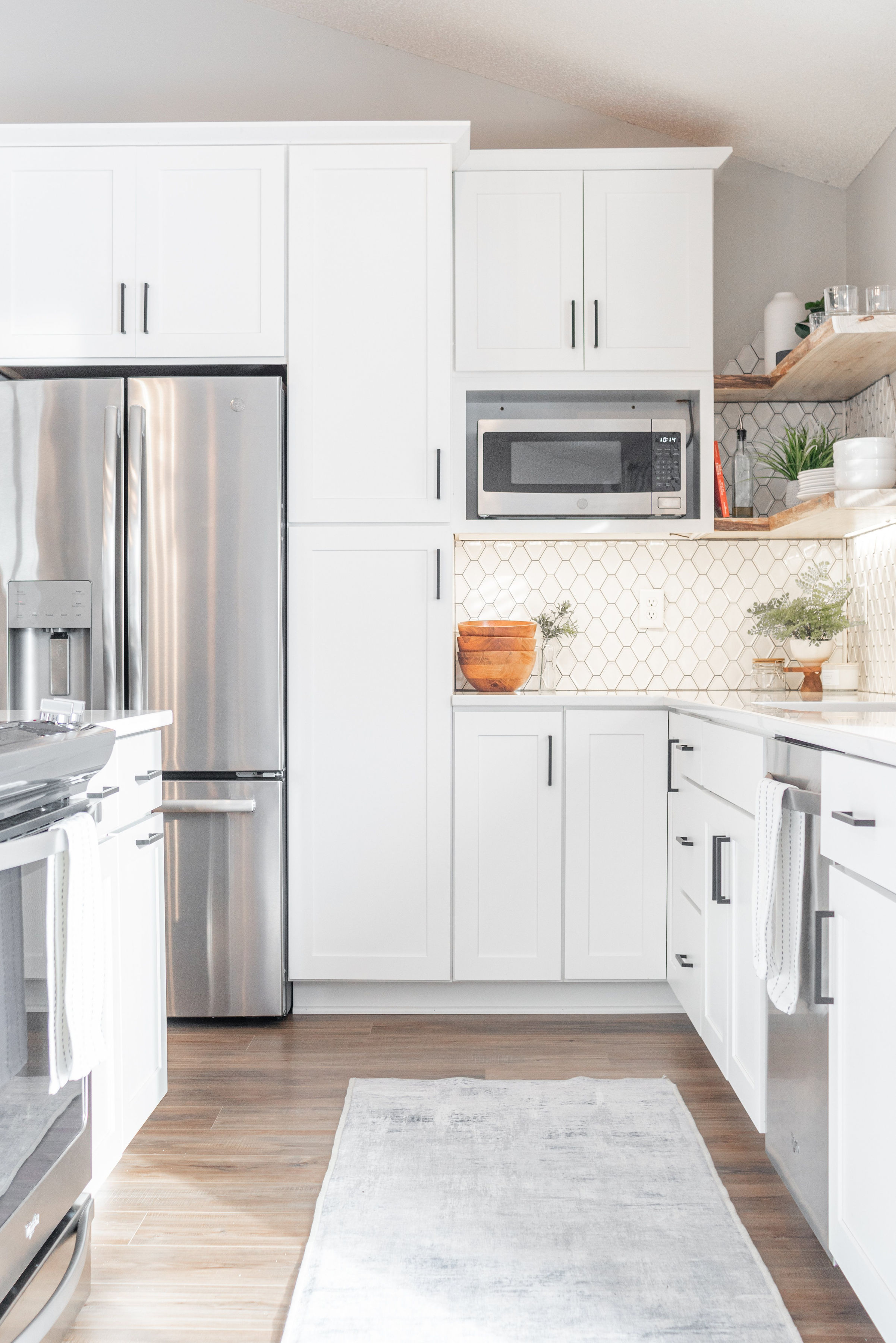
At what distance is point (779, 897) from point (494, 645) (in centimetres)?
136

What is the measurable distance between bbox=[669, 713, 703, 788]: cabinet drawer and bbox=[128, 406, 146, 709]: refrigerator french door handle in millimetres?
1474

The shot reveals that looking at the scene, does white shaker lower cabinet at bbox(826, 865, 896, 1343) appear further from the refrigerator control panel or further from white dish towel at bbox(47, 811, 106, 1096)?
the refrigerator control panel

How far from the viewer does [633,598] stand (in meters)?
3.21

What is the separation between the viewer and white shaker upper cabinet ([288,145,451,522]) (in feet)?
8.71

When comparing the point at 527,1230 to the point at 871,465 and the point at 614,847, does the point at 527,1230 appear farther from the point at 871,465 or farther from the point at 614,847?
the point at 871,465

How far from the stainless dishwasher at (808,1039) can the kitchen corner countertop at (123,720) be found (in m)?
1.14

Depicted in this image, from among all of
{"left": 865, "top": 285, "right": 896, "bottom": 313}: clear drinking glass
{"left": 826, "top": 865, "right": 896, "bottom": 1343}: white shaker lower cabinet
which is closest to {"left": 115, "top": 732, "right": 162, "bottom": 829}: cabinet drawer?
{"left": 826, "top": 865, "right": 896, "bottom": 1343}: white shaker lower cabinet

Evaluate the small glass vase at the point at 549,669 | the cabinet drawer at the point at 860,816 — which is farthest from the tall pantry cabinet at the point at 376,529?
→ the cabinet drawer at the point at 860,816

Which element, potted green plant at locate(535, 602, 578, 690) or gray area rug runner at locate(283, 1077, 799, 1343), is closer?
gray area rug runner at locate(283, 1077, 799, 1343)

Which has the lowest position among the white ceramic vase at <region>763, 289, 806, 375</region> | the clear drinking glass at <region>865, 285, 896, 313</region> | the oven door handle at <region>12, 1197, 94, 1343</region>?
the oven door handle at <region>12, 1197, 94, 1343</region>

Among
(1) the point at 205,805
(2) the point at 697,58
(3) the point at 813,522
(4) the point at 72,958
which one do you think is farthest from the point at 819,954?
(2) the point at 697,58

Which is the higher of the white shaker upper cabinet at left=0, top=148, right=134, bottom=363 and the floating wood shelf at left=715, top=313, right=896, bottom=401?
the white shaker upper cabinet at left=0, top=148, right=134, bottom=363

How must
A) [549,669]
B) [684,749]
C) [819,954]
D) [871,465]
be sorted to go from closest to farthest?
[819,954], [871,465], [684,749], [549,669]

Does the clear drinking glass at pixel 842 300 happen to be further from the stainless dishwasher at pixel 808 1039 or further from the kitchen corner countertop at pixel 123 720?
the kitchen corner countertop at pixel 123 720
